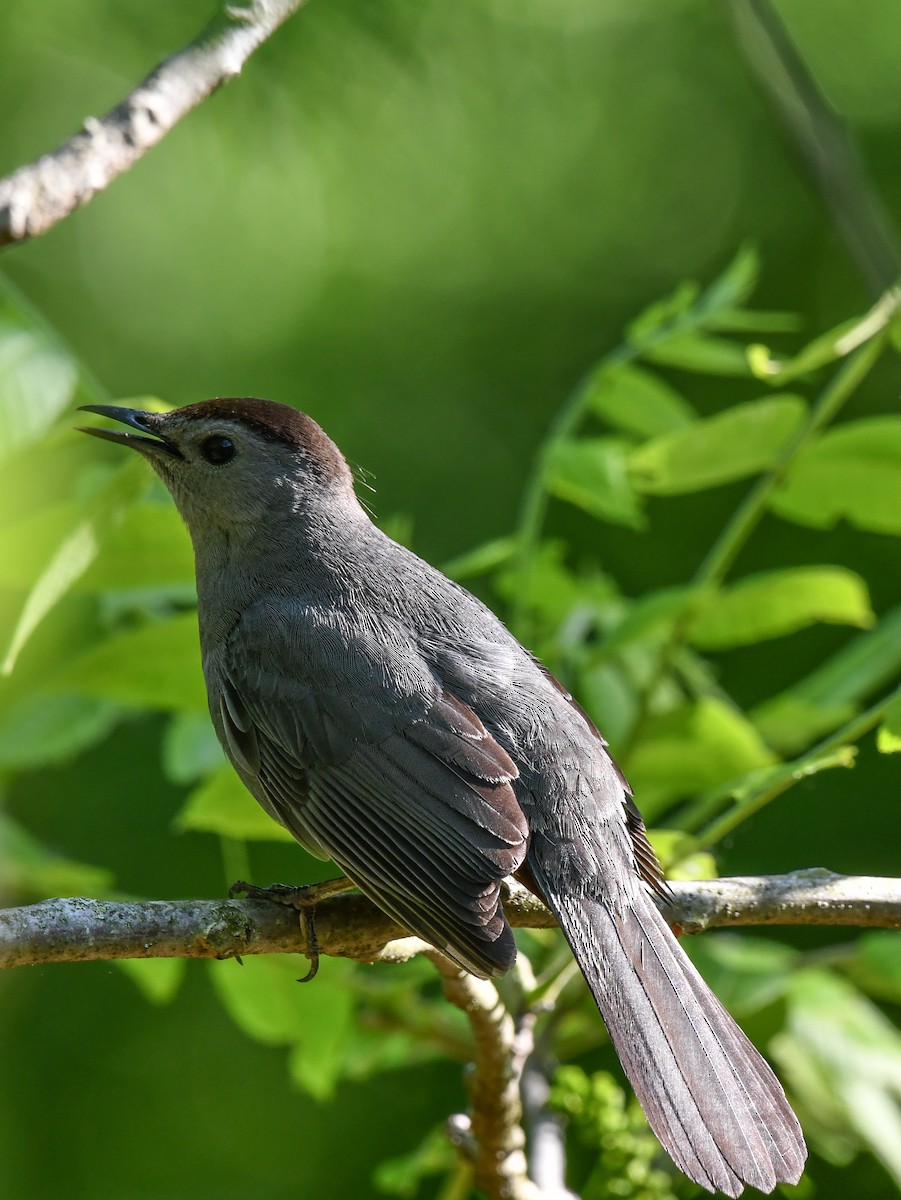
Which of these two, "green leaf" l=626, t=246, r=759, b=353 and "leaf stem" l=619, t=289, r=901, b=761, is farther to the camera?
"green leaf" l=626, t=246, r=759, b=353

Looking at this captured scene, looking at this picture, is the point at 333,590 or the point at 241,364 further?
the point at 241,364

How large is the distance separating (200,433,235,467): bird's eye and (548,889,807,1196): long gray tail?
5.21 ft

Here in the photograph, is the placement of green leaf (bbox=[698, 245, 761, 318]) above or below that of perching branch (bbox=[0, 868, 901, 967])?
above

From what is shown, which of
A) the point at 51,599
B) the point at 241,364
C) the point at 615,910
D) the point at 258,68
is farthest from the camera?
the point at 241,364

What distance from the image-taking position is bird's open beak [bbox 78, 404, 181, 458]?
3.06m

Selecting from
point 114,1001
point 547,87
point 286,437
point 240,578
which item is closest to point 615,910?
point 240,578

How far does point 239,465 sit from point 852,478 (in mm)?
1615

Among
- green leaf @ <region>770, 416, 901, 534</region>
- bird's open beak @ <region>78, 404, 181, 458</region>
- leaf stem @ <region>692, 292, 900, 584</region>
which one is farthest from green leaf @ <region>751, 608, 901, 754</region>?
bird's open beak @ <region>78, 404, 181, 458</region>

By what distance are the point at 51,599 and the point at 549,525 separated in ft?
12.4

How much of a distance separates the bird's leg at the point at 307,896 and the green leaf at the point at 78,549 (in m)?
0.66

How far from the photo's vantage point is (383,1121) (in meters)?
5.29

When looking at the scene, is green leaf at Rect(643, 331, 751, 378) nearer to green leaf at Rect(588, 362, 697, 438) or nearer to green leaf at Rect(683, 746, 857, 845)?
green leaf at Rect(588, 362, 697, 438)

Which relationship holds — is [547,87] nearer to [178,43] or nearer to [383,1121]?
[178,43]

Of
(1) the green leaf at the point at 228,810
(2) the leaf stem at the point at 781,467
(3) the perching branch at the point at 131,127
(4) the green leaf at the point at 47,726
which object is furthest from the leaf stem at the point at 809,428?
(4) the green leaf at the point at 47,726
